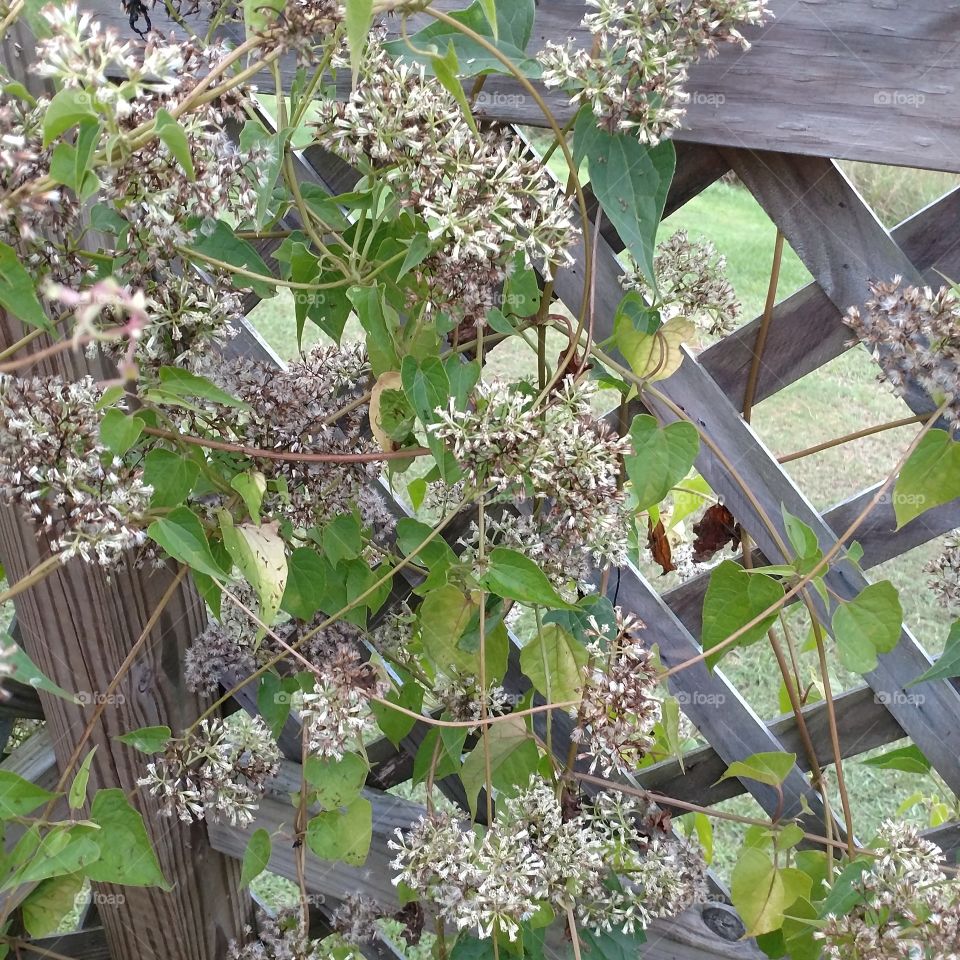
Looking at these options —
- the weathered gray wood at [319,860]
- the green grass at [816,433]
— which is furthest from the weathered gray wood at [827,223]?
the weathered gray wood at [319,860]

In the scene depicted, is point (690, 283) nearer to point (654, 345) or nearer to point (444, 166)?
point (654, 345)

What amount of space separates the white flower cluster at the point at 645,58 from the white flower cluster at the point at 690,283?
8.7 inches

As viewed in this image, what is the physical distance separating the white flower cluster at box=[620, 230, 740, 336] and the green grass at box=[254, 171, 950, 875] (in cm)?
21

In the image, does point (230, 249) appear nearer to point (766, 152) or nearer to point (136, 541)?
point (136, 541)

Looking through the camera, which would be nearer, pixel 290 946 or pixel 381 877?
pixel 290 946

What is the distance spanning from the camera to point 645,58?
31.3 inches

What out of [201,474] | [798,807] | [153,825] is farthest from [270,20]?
[798,807]

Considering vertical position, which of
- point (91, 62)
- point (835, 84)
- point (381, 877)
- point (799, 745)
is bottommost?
point (799, 745)

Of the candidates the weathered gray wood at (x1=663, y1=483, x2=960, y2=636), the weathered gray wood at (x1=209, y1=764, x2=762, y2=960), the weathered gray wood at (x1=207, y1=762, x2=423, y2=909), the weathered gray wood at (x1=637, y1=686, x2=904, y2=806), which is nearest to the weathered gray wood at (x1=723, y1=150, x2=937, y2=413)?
the weathered gray wood at (x1=663, y1=483, x2=960, y2=636)

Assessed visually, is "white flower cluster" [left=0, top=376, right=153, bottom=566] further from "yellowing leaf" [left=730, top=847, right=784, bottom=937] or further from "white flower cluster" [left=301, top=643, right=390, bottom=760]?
"yellowing leaf" [left=730, top=847, right=784, bottom=937]

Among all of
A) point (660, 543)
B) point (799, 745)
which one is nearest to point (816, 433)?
point (799, 745)

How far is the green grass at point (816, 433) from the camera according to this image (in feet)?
9.00

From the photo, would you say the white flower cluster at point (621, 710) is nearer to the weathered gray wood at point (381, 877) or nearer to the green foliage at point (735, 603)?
the green foliage at point (735, 603)

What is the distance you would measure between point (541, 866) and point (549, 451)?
0.39 metres
